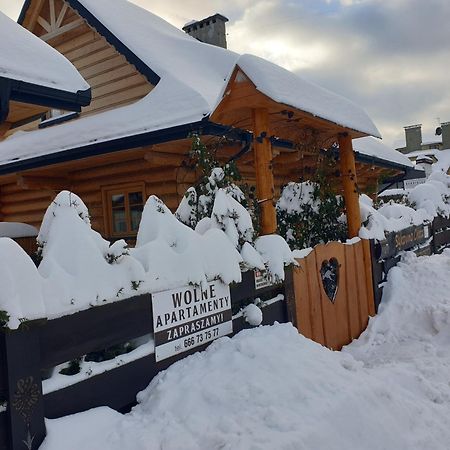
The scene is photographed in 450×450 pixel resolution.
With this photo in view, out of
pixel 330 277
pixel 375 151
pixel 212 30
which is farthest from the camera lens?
pixel 212 30

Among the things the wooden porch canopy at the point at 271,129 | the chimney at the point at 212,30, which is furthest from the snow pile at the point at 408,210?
the chimney at the point at 212,30

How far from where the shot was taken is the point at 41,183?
970cm

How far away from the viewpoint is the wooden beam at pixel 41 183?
9.51 m

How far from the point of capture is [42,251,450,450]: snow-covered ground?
279 cm

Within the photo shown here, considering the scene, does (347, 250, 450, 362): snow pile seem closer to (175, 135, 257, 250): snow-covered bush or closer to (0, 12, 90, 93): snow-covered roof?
(175, 135, 257, 250): snow-covered bush

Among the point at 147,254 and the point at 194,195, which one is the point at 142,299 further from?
the point at 194,195

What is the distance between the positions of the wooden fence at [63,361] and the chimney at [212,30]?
12938 mm

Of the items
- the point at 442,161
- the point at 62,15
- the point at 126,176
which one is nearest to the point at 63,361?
the point at 126,176

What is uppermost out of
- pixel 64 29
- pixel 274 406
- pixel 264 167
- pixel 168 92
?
pixel 64 29

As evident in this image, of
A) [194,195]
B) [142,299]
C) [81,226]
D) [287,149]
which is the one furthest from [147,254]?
[287,149]

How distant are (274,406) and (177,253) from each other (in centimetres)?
138

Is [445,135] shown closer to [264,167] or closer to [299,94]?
[299,94]

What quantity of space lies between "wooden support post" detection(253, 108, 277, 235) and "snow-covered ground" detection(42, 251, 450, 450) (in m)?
1.31

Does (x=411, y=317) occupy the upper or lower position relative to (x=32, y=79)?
Result: lower
